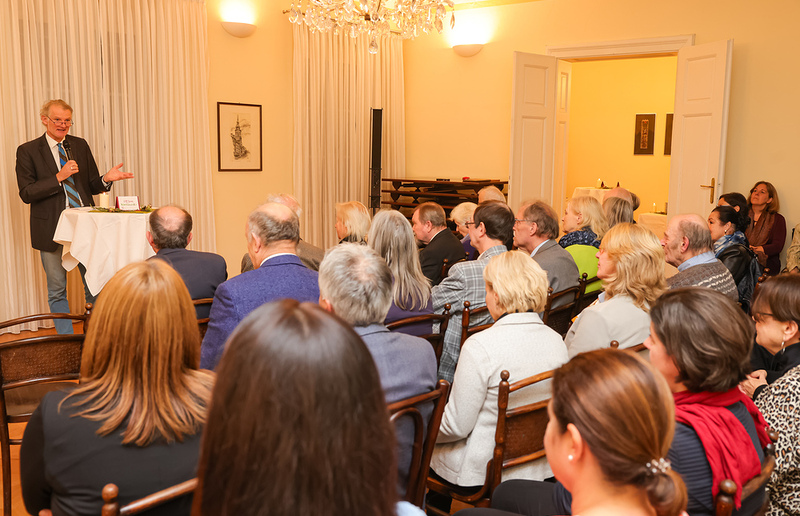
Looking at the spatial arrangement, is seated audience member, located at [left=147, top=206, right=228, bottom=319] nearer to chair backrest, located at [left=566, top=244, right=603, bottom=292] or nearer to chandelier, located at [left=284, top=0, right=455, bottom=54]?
chair backrest, located at [left=566, top=244, right=603, bottom=292]

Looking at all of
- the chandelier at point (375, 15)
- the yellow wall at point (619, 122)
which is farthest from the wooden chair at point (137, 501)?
the yellow wall at point (619, 122)

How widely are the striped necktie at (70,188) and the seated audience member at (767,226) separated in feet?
20.6

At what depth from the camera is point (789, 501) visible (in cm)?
196

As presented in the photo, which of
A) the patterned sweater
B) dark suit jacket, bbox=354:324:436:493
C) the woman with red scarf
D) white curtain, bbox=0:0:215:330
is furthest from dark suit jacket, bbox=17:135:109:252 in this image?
the woman with red scarf

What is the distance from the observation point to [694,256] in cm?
372

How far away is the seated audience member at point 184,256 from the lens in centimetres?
320

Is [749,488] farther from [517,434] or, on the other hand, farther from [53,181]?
[53,181]

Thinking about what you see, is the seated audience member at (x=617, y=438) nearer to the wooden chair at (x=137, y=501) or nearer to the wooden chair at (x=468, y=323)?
the wooden chair at (x=137, y=501)

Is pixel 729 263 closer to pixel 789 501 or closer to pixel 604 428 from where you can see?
pixel 789 501

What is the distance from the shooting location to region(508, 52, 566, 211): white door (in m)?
7.67

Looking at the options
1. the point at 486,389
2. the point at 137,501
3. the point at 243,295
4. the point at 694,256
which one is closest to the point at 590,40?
the point at 694,256

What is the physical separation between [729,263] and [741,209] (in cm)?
155

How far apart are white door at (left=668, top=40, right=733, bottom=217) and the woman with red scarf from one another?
214 inches

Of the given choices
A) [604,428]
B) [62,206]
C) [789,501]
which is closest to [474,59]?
[62,206]
